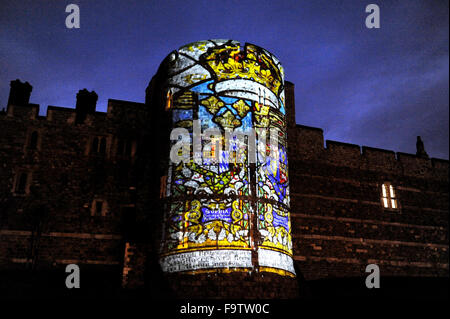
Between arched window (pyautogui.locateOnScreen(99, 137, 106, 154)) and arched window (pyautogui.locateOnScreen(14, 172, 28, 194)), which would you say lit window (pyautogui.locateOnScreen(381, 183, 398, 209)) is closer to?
arched window (pyautogui.locateOnScreen(99, 137, 106, 154))

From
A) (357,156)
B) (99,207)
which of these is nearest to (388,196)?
(357,156)

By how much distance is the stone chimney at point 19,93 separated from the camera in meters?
14.6

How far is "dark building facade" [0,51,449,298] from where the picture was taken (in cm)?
1248

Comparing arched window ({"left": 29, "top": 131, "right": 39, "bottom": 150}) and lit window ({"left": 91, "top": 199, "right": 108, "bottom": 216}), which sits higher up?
arched window ({"left": 29, "top": 131, "right": 39, "bottom": 150})

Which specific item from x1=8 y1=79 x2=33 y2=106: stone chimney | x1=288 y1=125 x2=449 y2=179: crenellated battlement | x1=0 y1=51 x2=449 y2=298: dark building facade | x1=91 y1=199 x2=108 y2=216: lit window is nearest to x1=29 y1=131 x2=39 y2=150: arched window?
x1=0 y1=51 x2=449 y2=298: dark building facade

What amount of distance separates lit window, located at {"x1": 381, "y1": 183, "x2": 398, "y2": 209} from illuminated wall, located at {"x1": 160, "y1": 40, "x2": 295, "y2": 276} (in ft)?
21.5

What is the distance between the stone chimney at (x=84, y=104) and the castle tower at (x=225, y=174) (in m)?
3.01

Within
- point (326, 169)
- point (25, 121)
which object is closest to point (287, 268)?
point (326, 169)

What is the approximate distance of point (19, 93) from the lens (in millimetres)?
14789

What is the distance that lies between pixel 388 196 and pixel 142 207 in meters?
10.5

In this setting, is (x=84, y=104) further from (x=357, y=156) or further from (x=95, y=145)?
(x=357, y=156)

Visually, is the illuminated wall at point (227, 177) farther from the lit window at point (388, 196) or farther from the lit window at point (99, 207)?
the lit window at point (388, 196)

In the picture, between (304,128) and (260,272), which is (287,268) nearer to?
(260,272)

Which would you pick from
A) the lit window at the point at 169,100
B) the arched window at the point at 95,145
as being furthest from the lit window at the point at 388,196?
the arched window at the point at 95,145
